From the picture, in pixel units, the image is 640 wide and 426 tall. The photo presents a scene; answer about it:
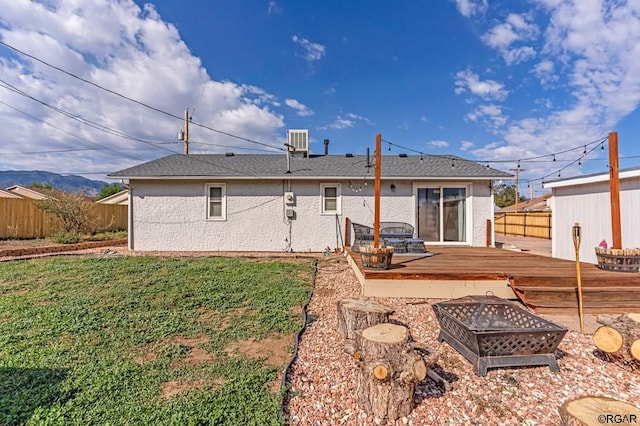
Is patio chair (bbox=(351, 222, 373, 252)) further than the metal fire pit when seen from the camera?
Yes

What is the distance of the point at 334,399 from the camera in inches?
90.3

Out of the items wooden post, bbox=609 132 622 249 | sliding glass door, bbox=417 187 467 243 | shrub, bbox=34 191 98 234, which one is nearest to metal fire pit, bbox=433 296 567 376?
wooden post, bbox=609 132 622 249

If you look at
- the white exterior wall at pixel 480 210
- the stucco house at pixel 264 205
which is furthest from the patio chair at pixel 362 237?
the white exterior wall at pixel 480 210

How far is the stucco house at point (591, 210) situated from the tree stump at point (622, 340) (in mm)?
4782

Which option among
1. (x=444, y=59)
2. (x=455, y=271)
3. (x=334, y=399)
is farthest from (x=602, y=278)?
(x=444, y=59)

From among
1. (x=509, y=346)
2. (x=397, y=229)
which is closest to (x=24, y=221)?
(x=397, y=229)

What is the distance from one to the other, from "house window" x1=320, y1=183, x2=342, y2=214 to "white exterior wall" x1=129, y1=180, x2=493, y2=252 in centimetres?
16

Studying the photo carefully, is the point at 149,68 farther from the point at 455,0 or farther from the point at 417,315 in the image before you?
the point at 417,315

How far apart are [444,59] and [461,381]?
12912mm

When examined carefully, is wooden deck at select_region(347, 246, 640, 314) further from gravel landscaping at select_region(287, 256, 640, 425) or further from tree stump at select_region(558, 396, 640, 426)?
tree stump at select_region(558, 396, 640, 426)

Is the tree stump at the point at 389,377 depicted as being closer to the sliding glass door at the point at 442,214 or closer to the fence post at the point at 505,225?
the sliding glass door at the point at 442,214

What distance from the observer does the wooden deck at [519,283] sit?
14.0 ft

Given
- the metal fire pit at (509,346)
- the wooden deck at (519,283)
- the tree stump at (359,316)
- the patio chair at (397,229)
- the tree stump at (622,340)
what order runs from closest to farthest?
the metal fire pit at (509,346) → the tree stump at (622,340) → the tree stump at (359,316) → the wooden deck at (519,283) → the patio chair at (397,229)

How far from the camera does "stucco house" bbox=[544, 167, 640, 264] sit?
6.15 meters
